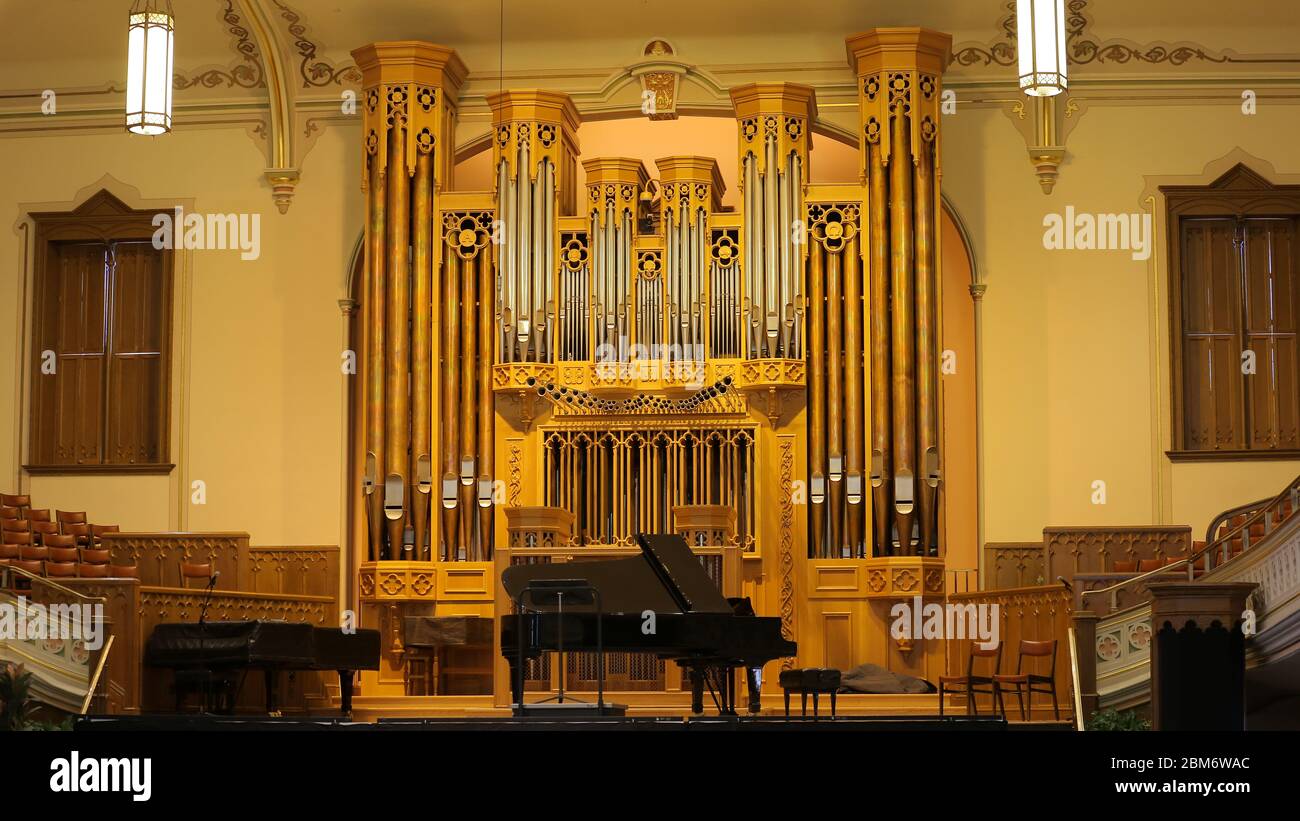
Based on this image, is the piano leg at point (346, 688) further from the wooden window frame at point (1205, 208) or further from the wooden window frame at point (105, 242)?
the wooden window frame at point (1205, 208)

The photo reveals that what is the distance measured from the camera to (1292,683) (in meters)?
11.3

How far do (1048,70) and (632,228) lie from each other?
6402mm

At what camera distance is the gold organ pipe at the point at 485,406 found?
14.5 meters

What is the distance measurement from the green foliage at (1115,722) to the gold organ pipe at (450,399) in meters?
5.67

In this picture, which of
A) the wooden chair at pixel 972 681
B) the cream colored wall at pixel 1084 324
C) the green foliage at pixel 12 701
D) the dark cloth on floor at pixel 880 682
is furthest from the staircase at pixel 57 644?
the cream colored wall at pixel 1084 324

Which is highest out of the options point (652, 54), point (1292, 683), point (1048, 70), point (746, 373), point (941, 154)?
point (652, 54)

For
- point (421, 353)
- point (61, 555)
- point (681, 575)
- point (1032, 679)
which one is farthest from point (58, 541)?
point (1032, 679)

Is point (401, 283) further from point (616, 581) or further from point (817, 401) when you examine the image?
point (616, 581)

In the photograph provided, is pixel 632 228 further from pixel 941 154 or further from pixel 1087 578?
pixel 1087 578

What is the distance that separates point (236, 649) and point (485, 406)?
366 centimetres

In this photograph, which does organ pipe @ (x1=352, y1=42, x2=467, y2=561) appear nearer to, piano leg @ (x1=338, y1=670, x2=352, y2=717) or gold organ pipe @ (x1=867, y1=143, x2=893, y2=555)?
piano leg @ (x1=338, y1=670, x2=352, y2=717)

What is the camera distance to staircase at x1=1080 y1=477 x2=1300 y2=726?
33.7 ft

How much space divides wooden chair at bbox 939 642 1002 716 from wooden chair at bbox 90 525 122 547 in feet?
22.3
